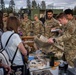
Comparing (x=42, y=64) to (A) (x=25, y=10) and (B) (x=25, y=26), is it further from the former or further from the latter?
(A) (x=25, y=10)

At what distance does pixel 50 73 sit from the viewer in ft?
8.15

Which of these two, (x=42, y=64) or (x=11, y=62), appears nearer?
(x=11, y=62)

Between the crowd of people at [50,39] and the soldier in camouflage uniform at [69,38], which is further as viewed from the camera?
the soldier in camouflage uniform at [69,38]

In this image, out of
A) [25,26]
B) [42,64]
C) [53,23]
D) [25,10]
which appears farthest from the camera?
[25,10]

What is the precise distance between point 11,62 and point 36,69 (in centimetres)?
38

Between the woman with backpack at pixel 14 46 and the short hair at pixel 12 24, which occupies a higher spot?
the short hair at pixel 12 24

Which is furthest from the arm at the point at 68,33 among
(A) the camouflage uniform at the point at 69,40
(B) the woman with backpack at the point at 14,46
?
(B) the woman with backpack at the point at 14,46

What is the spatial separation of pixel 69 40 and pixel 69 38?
0.38 feet

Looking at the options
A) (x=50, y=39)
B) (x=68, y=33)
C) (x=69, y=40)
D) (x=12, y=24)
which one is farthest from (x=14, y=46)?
(x=69, y=40)

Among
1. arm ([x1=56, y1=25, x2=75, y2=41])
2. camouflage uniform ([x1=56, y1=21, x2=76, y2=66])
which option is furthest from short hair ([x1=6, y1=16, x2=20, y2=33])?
arm ([x1=56, y1=25, x2=75, y2=41])

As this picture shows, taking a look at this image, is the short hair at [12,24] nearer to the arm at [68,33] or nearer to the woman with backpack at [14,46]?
the woman with backpack at [14,46]

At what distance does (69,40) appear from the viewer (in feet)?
12.3

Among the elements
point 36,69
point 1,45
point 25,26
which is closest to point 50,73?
point 36,69

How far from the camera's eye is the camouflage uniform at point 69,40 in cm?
352
